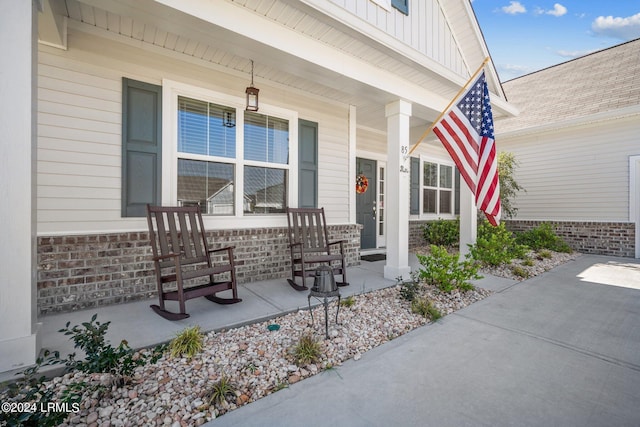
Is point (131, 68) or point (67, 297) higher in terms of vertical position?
point (131, 68)

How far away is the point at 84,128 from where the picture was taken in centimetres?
304

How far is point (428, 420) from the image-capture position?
5.34 feet

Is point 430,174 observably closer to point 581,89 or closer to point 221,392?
point 581,89

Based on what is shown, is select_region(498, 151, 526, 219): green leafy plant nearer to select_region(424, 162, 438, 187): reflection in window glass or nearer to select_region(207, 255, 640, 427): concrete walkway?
select_region(424, 162, 438, 187): reflection in window glass

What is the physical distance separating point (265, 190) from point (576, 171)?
7.69 m

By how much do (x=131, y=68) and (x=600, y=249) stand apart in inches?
380

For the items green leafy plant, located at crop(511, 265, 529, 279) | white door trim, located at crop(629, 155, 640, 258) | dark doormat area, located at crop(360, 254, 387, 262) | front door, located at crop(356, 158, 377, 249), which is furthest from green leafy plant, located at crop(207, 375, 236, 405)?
white door trim, located at crop(629, 155, 640, 258)

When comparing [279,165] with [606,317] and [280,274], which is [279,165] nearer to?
[280,274]

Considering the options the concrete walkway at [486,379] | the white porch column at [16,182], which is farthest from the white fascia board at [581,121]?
the white porch column at [16,182]

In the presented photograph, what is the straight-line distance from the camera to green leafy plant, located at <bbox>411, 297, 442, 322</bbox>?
9.90 feet

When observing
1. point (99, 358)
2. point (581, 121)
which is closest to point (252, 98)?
point (99, 358)

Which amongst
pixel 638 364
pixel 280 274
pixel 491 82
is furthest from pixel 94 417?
pixel 491 82

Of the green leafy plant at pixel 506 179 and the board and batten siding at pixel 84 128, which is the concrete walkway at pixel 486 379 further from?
the green leafy plant at pixel 506 179

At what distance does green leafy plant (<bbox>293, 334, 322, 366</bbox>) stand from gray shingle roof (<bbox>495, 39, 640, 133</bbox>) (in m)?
8.41
